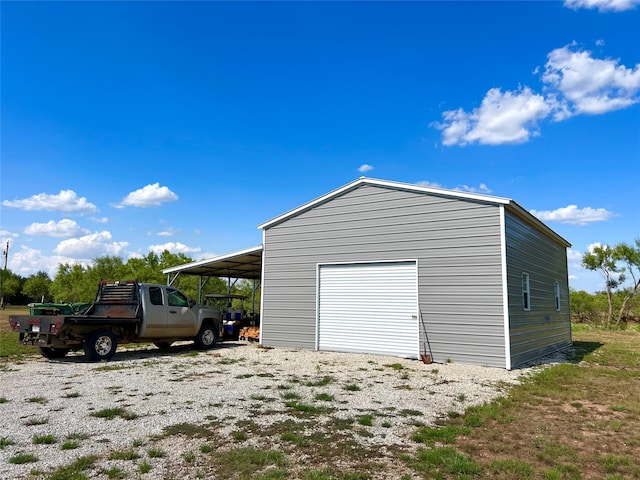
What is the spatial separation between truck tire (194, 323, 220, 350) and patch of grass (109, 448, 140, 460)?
345 inches

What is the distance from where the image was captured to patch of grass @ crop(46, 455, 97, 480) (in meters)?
3.60

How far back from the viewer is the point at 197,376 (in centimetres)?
843

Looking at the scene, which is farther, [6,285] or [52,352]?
[6,285]

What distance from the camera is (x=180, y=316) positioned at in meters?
12.2

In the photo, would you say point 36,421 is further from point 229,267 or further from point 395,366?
point 229,267

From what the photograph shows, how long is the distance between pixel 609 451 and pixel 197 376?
672 cm

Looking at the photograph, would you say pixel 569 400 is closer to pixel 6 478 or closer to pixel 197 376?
pixel 197 376

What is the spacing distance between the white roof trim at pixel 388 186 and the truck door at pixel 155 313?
3.88 m

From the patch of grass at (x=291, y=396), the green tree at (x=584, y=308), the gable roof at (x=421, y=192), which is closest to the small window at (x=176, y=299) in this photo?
the gable roof at (x=421, y=192)

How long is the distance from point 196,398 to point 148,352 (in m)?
6.47

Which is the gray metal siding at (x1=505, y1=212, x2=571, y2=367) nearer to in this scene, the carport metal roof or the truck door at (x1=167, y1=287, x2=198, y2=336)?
the carport metal roof

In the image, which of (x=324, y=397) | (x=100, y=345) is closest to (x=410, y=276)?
(x=324, y=397)

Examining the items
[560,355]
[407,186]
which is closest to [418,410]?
[407,186]

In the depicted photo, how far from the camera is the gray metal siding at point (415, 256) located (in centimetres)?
1011
